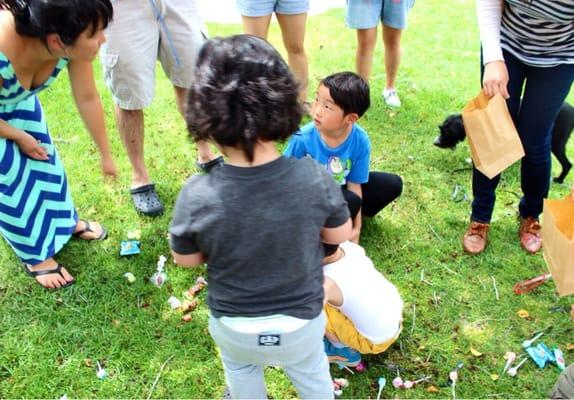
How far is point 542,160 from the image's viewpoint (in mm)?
2652

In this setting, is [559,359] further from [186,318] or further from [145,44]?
[145,44]

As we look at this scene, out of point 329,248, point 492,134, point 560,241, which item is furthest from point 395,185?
point 329,248

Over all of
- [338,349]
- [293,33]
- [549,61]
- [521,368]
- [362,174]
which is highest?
[549,61]

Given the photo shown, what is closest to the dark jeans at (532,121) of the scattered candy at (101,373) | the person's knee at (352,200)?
the person's knee at (352,200)

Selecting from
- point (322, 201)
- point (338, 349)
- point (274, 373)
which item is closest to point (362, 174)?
point (338, 349)

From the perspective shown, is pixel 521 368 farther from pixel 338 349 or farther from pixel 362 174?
pixel 362 174

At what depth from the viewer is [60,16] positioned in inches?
71.5

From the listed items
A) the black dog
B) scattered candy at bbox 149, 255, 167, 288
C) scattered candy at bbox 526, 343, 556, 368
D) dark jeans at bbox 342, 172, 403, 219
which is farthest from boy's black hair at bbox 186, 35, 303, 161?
the black dog

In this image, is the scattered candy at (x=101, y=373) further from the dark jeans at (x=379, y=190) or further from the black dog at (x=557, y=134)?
the black dog at (x=557, y=134)

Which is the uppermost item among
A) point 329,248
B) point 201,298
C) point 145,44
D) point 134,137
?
point 145,44

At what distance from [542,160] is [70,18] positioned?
2.20 m

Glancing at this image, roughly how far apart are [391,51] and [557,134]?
4.34ft

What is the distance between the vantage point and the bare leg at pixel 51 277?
2.62 meters

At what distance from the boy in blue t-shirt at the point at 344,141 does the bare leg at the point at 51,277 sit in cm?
125
